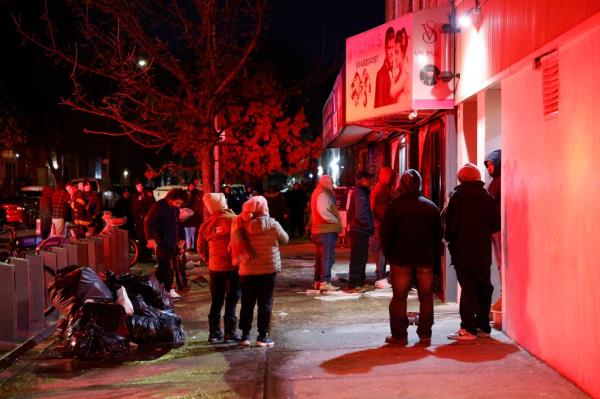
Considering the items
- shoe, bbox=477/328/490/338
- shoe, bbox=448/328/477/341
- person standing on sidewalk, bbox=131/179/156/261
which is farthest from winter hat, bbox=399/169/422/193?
person standing on sidewalk, bbox=131/179/156/261

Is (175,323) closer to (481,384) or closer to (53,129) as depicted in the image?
(481,384)

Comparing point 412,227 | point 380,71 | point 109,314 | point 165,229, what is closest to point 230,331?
point 109,314

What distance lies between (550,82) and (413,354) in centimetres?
283

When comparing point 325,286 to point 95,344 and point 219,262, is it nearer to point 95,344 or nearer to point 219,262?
point 219,262

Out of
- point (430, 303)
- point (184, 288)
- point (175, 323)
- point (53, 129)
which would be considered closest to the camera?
point (430, 303)

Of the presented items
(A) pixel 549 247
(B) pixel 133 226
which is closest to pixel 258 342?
(A) pixel 549 247

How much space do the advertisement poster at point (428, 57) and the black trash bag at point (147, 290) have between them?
411 centimetres

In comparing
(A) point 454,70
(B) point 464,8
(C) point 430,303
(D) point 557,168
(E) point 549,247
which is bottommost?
(C) point 430,303

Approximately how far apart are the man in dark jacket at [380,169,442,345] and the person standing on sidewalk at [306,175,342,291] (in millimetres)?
3490

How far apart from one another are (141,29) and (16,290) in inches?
255

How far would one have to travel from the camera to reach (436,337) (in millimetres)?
7500

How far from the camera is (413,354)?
6848 mm

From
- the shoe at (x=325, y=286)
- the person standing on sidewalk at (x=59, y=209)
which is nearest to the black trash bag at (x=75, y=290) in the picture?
the shoe at (x=325, y=286)

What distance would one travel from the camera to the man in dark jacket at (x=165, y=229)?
9859mm
